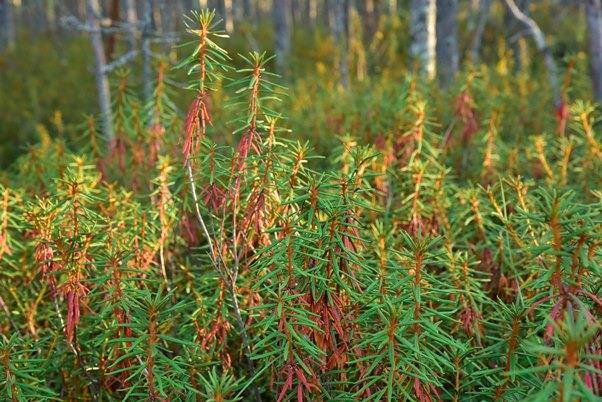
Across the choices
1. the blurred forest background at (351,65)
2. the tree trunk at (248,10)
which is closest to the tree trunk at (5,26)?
the blurred forest background at (351,65)

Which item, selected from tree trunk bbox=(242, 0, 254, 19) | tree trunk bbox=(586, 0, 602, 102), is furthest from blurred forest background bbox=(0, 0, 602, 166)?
tree trunk bbox=(242, 0, 254, 19)

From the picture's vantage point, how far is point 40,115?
11461 mm

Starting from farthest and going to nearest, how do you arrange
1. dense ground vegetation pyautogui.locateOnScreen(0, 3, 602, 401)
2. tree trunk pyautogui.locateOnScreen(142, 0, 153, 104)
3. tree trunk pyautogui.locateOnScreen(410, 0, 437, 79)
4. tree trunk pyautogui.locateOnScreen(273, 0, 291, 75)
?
tree trunk pyautogui.locateOnScreen(273, 0, 291, 75) → tree trunk pyautogui.locateOnScreen(410, 0, 437, 79) → tree trunk pyautogui.locateOnScreen(142, 0, 153, 104) → dense ground vegetation pyautogui.locateOnScreen(0, 3, 602, 401)

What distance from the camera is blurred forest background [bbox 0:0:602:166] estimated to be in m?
4.77

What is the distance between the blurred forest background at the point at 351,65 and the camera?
477cm

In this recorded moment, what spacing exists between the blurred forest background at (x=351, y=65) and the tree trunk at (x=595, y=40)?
0.01m

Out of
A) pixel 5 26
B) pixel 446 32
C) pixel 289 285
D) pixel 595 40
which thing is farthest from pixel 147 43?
pixel 5 26

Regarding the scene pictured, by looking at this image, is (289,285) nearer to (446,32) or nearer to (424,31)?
(424,31)

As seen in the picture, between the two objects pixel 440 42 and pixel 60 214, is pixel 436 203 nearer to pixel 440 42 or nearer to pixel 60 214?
pixel 60 214

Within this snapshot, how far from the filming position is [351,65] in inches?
345

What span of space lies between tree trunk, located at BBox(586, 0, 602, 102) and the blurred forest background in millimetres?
11

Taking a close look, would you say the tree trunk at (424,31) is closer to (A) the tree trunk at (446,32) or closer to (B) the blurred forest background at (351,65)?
(B) the blurred forest background at (351,65)

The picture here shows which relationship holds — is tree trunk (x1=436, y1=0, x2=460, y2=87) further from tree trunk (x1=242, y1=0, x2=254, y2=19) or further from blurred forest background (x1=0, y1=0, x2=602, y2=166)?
tree trunk (x1=242, y1=0, x2=254, y2=19)

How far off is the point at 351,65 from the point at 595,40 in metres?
4.00
